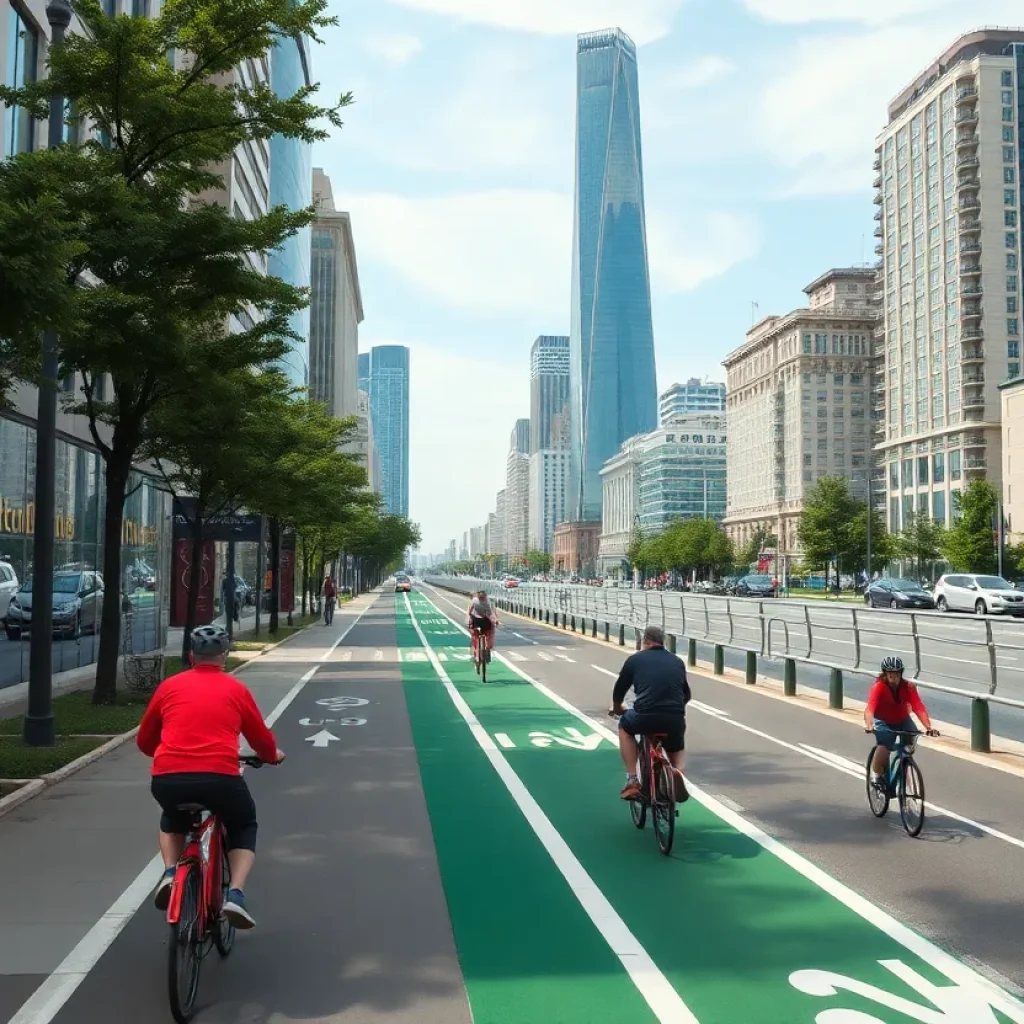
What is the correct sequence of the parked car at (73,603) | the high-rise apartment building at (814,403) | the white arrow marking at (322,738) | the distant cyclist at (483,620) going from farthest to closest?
the high-rise apartment building at (814,403)
the distant cyclist at (483,620)
the parked car at (73,603)
the white arrow marking at (322,738)

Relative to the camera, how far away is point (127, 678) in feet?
62.3

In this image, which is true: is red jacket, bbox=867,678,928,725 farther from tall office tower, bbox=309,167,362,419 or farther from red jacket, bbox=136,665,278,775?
tall office tower, bbox=309,167,362,419

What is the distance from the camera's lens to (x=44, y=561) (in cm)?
1325

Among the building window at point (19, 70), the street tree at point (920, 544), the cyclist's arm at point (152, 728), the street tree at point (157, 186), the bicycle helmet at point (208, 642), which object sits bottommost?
the cyclist's arm at point (152, 728)

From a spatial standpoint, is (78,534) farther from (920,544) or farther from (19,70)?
(920,544)

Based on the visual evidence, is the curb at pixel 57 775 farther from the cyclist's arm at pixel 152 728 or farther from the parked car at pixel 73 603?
the parked car at pixel 73 603

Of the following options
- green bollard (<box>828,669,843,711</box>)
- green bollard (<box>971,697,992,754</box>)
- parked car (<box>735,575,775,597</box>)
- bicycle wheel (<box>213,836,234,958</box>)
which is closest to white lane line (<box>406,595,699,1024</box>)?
bicycle wheel (<box>213,836,234,958</box>)

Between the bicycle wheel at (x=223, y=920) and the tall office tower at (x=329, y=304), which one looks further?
the tall office tower at (x=329, y=304)

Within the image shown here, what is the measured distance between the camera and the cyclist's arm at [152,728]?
5618 mm

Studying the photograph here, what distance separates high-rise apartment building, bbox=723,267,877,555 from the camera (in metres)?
144

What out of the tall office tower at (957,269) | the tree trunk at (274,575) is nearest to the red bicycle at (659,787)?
the tree trunk at (274,575)

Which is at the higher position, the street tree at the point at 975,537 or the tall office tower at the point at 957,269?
the tall office tower at the point at 957,269

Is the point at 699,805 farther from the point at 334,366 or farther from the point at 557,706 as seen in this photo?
the point at 334,366

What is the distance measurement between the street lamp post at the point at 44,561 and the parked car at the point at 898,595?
43.0 meters
